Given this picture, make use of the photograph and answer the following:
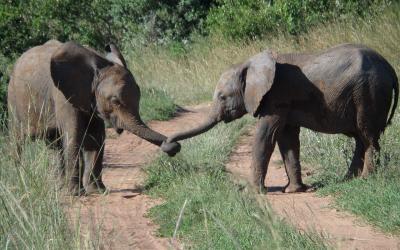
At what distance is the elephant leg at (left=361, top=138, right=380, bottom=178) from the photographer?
30.4 ft

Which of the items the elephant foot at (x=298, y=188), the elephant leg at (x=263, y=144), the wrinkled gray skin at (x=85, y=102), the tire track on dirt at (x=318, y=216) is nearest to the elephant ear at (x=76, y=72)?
the wrinkled gray skin at (x=85, y=102)

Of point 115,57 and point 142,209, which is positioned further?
point 115,57

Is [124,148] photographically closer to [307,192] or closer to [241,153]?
[241,153]

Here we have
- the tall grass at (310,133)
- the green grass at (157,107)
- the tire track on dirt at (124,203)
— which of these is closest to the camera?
the tire track on dirt at (124,203)

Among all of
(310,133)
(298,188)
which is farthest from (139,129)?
(310,133)

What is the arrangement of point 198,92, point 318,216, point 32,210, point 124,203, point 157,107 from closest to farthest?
point 32,210 < point 318,216 < point 124,203 < point 157,107 < point 198,92

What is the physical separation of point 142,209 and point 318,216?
181cm

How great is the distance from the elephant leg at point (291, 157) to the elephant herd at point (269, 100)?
1 centimetres

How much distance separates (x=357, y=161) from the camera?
31.4 ft

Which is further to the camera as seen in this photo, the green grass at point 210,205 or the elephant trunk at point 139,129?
the elephant trunk at point 139,129

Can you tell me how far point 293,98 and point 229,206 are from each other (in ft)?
7.66

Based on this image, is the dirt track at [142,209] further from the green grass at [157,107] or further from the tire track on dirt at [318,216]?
the green grass at [157,107]

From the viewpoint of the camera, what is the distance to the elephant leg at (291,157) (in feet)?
30.9

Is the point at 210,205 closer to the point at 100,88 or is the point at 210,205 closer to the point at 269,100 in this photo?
the point at 269,100
